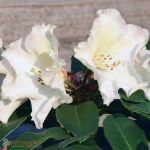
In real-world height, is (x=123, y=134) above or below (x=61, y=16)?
above

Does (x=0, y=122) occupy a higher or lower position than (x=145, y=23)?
higher

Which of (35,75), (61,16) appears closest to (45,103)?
(35,75)

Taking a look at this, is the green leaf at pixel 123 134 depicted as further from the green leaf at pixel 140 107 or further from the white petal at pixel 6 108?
the white petal at pixel 6 108

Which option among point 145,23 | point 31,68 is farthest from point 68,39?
point 31,68

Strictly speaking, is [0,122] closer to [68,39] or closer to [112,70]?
[112,70]

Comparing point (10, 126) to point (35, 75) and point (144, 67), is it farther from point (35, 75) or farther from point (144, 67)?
point (144, 67)
